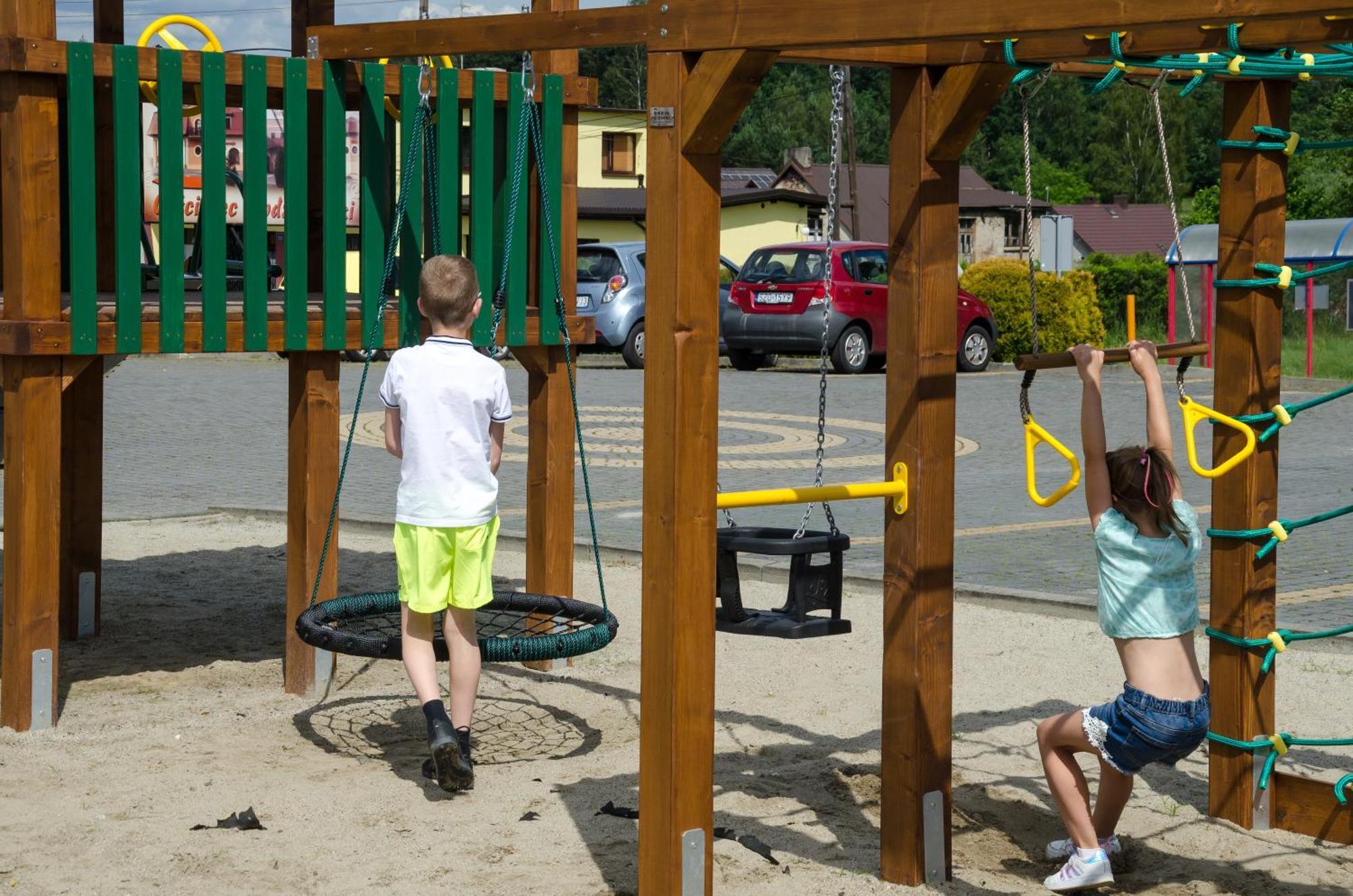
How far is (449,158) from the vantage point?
6.88m

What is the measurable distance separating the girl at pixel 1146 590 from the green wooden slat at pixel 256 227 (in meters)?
3.13

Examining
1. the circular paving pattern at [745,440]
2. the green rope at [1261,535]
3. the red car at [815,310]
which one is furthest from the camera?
the red car at [815,310]

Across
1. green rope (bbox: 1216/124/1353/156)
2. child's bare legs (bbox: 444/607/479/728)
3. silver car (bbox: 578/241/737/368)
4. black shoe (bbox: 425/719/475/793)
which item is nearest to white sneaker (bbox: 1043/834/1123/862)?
black shoe (bbox: 425/719/475/793)

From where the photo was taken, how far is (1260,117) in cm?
508

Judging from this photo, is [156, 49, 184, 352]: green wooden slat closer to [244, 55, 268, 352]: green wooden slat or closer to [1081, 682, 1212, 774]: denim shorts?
[244, 55, 268, 352]: green wooden slat

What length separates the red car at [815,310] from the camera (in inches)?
912

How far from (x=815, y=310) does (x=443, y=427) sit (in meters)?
17.8

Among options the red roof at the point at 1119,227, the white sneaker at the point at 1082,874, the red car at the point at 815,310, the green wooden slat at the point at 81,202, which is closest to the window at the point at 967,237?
the red roof at the point at 1119,227

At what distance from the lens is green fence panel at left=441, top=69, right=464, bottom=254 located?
685 centimetres

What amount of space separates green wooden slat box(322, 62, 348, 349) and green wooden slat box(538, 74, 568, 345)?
0.77m

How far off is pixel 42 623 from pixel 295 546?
954 millimetres

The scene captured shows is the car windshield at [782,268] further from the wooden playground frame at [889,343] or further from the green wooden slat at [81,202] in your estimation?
the wooden playground frame at [889,343]

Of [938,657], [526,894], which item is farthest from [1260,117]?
[526,894]

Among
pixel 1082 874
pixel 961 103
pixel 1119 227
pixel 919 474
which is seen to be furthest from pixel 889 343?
pixel 1119 227
